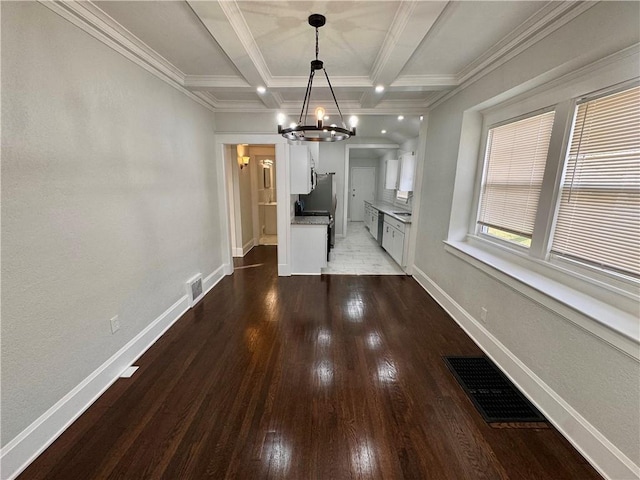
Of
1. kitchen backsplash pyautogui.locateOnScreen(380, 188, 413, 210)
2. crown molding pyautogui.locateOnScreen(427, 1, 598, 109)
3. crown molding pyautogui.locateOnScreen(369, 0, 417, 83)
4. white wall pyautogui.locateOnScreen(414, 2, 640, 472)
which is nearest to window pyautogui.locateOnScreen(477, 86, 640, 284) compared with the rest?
white wall pyautogui.locateOnScreen(414, 2, 640, 472)

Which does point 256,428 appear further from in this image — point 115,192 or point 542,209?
point 542,209

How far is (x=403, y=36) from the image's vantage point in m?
2.07

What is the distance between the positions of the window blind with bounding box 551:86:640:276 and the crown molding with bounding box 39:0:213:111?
346 cm

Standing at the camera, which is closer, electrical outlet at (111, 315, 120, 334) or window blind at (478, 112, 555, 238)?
electrical outlet at (111, 315, 120, 334)

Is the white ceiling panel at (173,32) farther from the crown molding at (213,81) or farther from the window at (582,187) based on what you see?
the window at (582,187)

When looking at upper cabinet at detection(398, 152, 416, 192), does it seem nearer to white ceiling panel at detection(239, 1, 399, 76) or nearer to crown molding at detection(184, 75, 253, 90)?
white ceiling panel at detection(239, 1, 399, 76)

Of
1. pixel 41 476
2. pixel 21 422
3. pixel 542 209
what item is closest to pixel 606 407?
pixel 542 209

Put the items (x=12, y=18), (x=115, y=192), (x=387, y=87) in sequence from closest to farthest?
(x=12, y=18)
(x=115, y=192)
(x=387, y=87)

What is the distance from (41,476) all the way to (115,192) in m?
1.80

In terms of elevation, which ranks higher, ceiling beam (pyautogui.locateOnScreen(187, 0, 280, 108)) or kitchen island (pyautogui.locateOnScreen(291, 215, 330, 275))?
ceiling beam (pyautogui.locateOnScreen(187, 0, 280, 108))

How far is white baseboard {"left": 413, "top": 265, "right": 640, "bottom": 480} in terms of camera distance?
1.42 m

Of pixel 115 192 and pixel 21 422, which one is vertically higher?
pixel 115 192

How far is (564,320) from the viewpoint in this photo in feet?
5.68

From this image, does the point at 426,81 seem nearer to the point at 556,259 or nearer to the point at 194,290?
the point at 556,259
